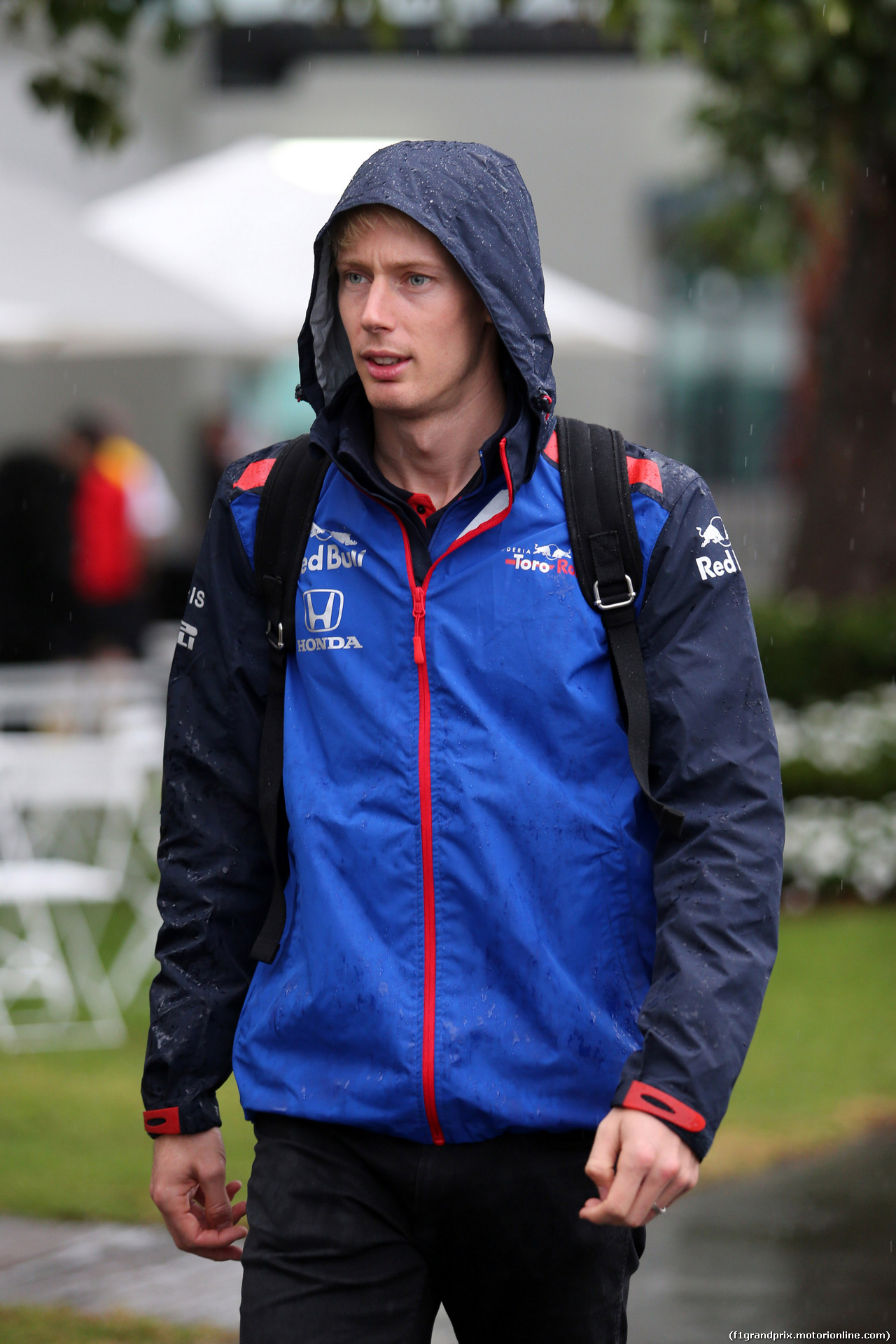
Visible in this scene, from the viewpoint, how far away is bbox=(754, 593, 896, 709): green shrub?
10602mm

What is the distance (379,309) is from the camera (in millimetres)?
2496

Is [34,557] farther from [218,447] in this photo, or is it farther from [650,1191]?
[650,1191]

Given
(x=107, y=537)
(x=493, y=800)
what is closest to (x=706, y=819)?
(x=493, y=800)

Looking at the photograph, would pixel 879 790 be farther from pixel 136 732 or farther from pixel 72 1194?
pixel 72 1194

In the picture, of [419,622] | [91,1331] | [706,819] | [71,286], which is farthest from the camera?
[71,286]

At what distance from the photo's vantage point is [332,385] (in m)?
2.79

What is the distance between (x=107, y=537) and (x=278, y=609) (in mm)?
10167

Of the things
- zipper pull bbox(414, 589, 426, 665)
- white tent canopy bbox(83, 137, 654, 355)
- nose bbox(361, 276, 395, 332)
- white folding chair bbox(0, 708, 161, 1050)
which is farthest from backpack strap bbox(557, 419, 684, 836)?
white tent canopy bbox(83, 137, 654, 355)

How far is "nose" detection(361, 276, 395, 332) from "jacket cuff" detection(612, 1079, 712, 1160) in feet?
3.31

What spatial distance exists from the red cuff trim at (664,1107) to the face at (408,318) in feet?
3.06

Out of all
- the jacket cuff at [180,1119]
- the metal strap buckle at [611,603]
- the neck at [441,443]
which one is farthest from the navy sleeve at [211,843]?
the metal strap buckle at [611,603]

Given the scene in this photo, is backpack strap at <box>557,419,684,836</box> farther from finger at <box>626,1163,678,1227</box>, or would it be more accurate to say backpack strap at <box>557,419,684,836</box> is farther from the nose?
finger at <box>626,1163,678,1227</box>

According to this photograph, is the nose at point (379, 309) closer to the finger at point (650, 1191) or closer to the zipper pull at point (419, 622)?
the zipper pull at point (419, 622)

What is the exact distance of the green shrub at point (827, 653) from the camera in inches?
417
